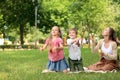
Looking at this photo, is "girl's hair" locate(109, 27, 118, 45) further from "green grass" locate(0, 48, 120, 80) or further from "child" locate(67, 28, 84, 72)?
"green grass" locate(0, 48, 120, 80)

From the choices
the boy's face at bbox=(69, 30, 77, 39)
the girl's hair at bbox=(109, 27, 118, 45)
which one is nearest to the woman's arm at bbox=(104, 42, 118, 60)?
the girl's hair at bbox=(109, 27, 118, 45)

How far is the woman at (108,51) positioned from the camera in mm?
11328

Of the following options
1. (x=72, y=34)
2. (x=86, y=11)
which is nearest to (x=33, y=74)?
(x=72, y=34)

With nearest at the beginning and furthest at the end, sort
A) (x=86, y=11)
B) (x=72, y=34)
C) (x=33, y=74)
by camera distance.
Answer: (x=33, y=74) → (x=72, y=34) → (x=86, y=11)

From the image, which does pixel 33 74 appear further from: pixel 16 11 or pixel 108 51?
pixel 16 11

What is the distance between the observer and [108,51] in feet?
37.3

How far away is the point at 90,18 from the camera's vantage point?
52.5 m

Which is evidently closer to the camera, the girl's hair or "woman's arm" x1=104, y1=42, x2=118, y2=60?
"woman's arm" x1=104, y1=42, x2=118, y2=60

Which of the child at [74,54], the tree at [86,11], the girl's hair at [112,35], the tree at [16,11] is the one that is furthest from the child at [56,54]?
the tree at [16,11]

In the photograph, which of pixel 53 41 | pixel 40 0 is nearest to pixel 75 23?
pixel 40 0

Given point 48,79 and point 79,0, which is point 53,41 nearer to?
point 48,79

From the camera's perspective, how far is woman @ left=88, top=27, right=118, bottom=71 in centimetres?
1133

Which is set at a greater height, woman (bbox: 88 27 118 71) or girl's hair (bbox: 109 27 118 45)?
girl's hair (bbox: 109 27 118 45)

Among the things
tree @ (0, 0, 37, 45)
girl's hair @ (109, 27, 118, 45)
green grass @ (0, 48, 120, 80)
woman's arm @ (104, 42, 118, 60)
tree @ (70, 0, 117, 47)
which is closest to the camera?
green grass @ (0, 48, 120, 80)
